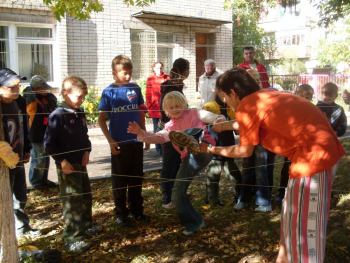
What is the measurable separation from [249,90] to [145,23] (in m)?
11.8

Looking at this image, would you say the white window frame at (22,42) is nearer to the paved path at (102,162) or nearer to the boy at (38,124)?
the paved path at (102,162)

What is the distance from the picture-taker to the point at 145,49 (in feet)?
46.9

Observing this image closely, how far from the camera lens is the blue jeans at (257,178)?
466cm

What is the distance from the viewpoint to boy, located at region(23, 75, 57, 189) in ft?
19.2

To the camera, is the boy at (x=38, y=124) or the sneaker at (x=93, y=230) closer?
the sneaker at (x=93, y=230)

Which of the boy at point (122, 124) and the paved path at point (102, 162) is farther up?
the boy at point (122, 124)

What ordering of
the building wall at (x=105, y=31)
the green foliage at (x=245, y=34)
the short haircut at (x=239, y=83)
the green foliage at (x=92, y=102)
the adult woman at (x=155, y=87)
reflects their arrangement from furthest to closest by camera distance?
the green foliage at (x=245, y=34) → the building wall at (x=105, y=31) → the green foliage at (x=92, y=102) → the adult woman at (x=155, y=87) → the short haircut at (x=239, y=83)

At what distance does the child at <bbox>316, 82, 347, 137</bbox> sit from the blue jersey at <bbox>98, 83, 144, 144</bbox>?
81.2 inches

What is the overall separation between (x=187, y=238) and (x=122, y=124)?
1.25 metres

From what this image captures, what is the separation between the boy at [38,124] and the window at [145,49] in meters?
8.21

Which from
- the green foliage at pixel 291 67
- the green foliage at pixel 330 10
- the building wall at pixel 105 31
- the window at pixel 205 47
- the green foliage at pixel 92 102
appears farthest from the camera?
the green foliage at pixel 291 67

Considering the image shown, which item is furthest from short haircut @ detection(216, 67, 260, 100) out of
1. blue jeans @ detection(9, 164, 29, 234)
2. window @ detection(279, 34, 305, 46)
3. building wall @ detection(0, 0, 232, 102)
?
window @ detection(279, 34, 305, 46)

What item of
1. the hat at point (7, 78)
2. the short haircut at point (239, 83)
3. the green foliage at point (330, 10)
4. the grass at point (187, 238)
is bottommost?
the grass at point (187, 238)

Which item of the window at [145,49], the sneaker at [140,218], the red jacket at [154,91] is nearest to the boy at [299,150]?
the sneaker at [140,218]
